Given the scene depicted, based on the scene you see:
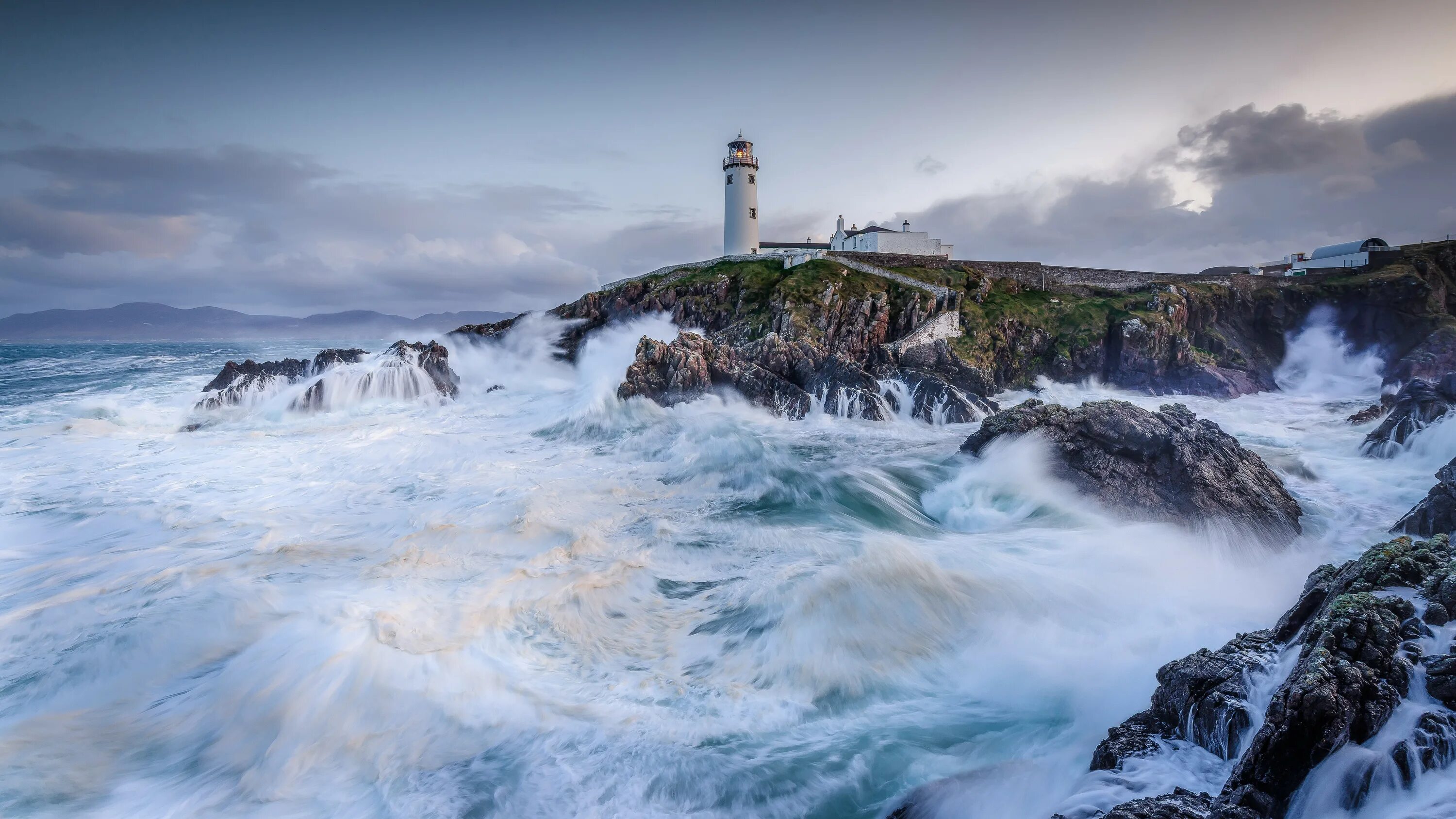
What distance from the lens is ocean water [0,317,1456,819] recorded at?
18.4 ft

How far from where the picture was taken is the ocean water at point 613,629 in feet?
18.4

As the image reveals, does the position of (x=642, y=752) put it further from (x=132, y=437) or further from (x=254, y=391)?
(x=254, y=391)

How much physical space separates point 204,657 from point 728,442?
13.7 m

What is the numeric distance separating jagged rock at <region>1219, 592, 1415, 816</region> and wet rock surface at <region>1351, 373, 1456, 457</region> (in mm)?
17696

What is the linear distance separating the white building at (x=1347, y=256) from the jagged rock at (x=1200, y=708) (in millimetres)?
55819

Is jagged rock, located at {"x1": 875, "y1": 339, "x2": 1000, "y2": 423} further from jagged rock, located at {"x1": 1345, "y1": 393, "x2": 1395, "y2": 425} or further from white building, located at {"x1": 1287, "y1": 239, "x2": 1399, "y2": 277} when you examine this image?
white building, located at {"x1": 1287, "y1": 239, "x2": 1399, "y2": 277}

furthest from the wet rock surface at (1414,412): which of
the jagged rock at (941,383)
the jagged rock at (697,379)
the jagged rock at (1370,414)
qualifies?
the jagged rock at (697,379)

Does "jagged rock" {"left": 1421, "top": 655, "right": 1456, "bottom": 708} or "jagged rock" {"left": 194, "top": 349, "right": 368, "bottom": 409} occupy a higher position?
"jagged rock" {"left": 194, "top": 349, "right": 368, "bottom": 409}

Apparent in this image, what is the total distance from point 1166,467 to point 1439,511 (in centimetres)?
384

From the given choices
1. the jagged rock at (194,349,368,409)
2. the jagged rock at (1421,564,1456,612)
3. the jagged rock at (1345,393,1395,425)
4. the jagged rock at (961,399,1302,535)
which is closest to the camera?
the jagged rock at (1421,564,1456,612)

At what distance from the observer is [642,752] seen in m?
5.97

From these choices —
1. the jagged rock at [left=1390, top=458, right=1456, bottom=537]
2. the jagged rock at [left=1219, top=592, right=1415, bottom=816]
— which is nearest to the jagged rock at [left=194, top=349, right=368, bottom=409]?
the jagged rock at [left=1219, top=592, right=1415, bottom=816]

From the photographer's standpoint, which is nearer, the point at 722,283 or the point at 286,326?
the point at 722,283

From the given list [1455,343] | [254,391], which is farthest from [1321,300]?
[254,391]
